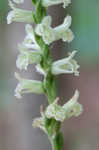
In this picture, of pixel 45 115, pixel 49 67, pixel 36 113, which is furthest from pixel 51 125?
pixel 36 113

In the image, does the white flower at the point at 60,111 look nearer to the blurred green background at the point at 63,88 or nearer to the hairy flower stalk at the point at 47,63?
the hairy flower stalk at the point at 47,63

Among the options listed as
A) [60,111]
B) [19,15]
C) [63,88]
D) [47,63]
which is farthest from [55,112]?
[63,88]

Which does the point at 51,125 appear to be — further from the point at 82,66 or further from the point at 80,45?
the point at 82,66

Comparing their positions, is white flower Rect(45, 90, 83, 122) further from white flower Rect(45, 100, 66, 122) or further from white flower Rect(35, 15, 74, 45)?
white flower Rect(35, 15, 74, 45)

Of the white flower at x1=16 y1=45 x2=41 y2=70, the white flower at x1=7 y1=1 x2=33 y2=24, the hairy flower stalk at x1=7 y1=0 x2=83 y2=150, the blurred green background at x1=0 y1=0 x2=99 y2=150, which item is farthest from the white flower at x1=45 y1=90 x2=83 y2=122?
the blurred green background at x1=0 y1=0 x2=99 y2=150

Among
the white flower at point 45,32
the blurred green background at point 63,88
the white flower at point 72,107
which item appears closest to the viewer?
the white flower at point 45,32

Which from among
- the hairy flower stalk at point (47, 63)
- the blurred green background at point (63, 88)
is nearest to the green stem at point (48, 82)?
the hairy flower stalk at point (47, 63)
